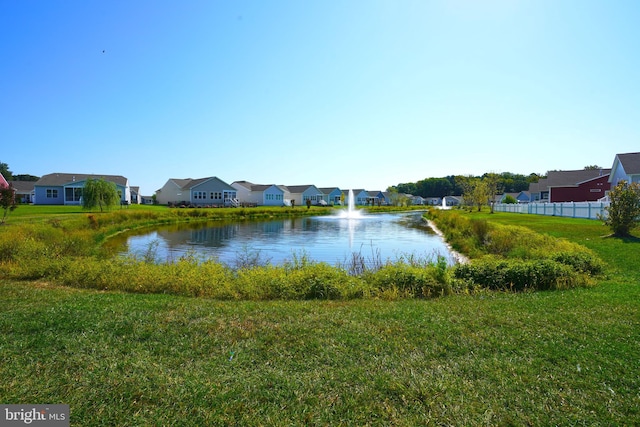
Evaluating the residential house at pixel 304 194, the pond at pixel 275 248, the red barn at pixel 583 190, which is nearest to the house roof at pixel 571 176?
the red barn at pixel 583 190

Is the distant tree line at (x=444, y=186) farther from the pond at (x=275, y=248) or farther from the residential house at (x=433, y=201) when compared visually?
the pond at (x=275, y=248)

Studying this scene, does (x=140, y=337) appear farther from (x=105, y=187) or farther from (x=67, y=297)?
(x=105, y=187)

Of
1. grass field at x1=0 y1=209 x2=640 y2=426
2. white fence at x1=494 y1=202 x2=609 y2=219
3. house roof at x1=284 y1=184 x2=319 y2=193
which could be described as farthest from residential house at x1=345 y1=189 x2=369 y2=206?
grass field at x1=0 y1=209 x2=640 y2=426

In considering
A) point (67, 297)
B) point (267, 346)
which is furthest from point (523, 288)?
point (67, 297)

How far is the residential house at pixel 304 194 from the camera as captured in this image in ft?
260

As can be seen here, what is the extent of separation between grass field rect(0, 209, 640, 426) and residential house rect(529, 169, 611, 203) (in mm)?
47610

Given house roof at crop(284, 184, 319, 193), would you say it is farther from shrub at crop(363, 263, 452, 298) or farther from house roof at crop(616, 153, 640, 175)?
shrub at crop(363, 263, 452, 298)

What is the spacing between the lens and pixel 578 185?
46375 millimetres

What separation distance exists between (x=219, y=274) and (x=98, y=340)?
13.6 feet

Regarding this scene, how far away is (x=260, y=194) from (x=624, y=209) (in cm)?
5803

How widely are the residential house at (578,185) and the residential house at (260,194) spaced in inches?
1730

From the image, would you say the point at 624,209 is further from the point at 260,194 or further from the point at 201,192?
the point at 260,194

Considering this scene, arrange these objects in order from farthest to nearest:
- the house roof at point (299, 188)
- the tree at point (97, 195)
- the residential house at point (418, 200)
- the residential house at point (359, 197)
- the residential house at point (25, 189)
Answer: the residential house at point (418, 200)
the residential house at point (359, 197)
the house roof at point (299, 188)
the residential house at point (25, 189)
the tree at point (97, 195)

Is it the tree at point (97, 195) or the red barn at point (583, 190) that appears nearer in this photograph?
the tree at point (97, 195)
